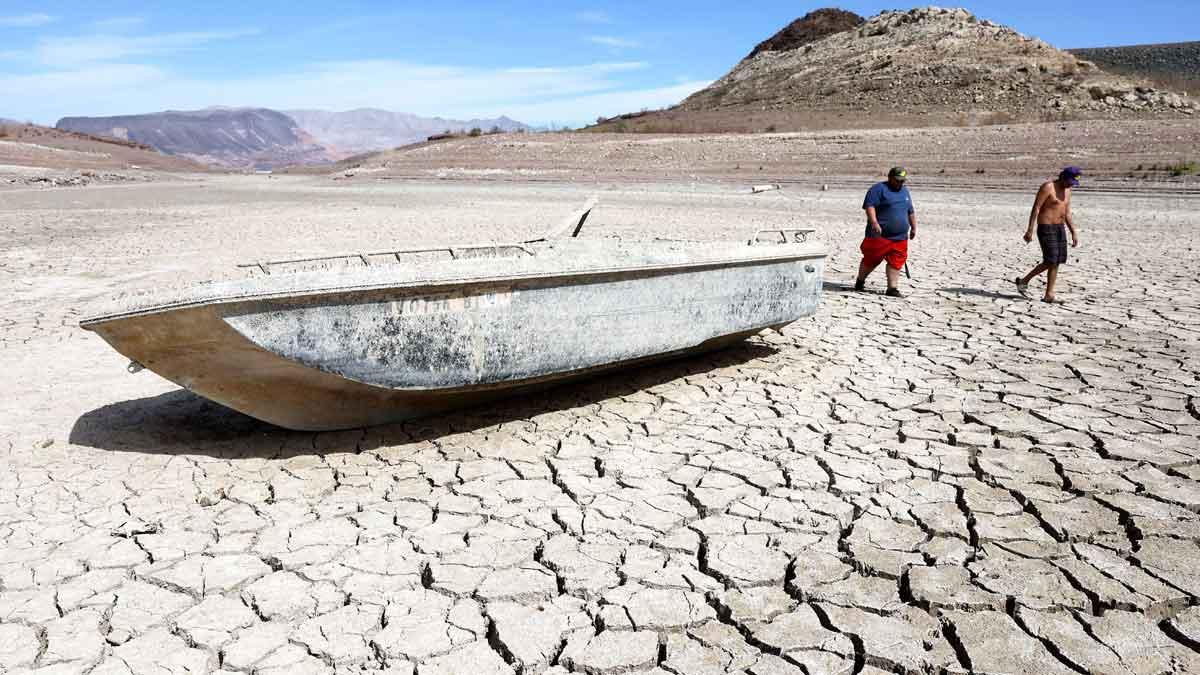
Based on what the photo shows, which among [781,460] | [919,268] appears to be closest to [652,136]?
[919,268]

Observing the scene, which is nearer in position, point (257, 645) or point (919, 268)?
point (257, 645)

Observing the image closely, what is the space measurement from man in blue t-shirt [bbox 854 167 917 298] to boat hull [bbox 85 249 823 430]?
9.80 feet

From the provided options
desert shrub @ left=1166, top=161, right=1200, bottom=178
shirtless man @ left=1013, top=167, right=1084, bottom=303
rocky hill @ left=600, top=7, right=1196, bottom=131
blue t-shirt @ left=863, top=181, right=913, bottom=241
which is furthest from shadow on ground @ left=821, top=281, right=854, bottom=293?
rocky hill @ left=600, top=7, right=1196, bottom=131

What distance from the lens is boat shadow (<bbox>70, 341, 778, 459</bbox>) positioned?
3.62m

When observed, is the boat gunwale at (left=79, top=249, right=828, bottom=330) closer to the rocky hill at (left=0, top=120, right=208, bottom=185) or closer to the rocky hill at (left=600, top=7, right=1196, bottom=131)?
the rocky hill at (left=600, top=7, right=1196, bottom=131)

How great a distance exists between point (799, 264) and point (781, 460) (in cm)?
174

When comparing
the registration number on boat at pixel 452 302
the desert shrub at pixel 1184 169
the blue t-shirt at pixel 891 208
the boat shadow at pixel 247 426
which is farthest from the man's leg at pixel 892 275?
the desert shrub at pixel 1184 169

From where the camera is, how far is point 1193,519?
9.51ft

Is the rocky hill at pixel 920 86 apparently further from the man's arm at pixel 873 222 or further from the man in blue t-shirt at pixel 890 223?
the man's arm at pixel 873 222

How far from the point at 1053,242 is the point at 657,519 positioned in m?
5.24

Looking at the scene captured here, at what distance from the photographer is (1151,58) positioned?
5988 cm

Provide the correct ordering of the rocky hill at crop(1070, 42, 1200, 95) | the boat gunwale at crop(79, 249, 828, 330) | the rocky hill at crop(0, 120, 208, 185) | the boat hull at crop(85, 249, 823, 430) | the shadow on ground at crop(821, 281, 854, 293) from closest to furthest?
1. the boat gunwale at crop(79, 249, 828, 330)
2. the boat hull at crop(85, 249, 823, 430)
3. the shadow on ground at crop(821, 281, 854, 293)
4. the rocky hill at crop(0, 120, 208, 185)
5. the rocky hill at crop(1070, 42, 1200, 95)

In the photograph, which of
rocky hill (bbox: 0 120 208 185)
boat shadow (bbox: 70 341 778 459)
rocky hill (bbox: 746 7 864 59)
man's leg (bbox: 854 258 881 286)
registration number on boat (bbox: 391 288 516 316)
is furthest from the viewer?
rocky hill (bbox: 746 7 864 59)

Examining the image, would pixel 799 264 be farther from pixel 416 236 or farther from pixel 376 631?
pixel 416 236
